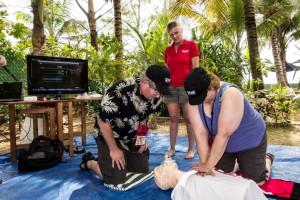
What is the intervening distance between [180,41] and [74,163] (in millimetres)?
1942

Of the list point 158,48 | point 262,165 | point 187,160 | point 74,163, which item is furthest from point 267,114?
point 74,163

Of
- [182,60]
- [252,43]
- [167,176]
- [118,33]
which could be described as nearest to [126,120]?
[167,176]

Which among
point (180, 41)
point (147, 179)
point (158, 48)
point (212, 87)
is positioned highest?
point (158, 48)

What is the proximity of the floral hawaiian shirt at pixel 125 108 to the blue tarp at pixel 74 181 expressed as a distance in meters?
0.51

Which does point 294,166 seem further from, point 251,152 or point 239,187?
point 239,187

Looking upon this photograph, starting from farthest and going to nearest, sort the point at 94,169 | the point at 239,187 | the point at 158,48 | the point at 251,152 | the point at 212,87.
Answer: the point at 158,48 < the point at 94,169 < the point at 251,152 < the point at 212,87 < the point at 239,187

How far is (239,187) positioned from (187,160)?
1.63m

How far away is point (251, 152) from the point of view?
217 cm

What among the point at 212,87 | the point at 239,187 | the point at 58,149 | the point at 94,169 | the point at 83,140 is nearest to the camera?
the point at 239,187

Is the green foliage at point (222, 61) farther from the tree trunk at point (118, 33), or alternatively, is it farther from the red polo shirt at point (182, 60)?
the red polo shirt at point (182, 60)

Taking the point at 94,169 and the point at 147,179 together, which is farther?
the point at 94,169

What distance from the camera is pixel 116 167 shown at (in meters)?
2.33

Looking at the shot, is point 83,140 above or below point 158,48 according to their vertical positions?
below

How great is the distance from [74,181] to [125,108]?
2.85 feet
